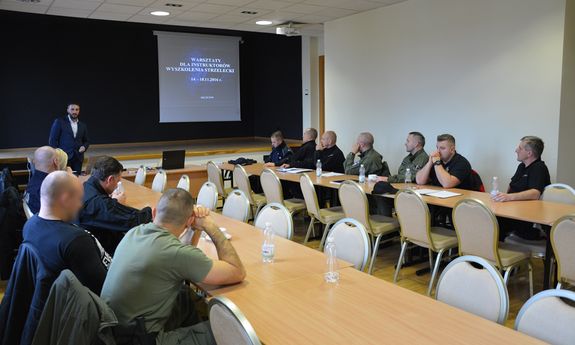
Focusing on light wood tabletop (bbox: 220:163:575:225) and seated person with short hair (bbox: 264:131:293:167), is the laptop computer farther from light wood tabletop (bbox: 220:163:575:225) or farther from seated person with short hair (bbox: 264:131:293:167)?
light wood tabletop (bbox: 220:163:575:225)

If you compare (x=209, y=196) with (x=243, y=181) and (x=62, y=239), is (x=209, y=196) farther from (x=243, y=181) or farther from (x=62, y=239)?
(x=62, y=239)

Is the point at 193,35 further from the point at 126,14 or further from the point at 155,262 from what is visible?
the point at 155,262

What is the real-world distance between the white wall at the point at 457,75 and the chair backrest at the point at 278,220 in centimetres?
345

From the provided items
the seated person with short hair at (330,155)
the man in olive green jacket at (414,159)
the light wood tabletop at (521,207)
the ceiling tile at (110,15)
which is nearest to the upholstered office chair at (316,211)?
the light wood tabletop at (521,207)

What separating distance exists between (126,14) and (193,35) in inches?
154

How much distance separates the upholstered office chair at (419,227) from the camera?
4012 mm

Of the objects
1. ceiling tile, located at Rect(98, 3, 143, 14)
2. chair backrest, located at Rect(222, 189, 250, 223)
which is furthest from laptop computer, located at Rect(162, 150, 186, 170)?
chair backrest, located at Rect(222, 189, 250, 223)

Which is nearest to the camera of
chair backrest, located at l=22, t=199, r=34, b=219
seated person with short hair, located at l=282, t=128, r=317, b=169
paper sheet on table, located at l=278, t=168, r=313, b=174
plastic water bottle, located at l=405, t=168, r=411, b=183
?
chair backrest, located at l=22, t=199, r=34, b=219

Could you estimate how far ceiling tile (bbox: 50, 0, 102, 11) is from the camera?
670cm

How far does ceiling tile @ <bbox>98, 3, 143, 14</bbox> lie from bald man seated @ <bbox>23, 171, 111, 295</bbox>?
5244mm

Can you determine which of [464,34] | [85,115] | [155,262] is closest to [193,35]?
[85,115]

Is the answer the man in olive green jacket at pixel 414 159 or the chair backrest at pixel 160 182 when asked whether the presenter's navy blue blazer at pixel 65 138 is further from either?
the man in olive green jacket at pixel 414 159

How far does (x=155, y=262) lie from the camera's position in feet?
7.02

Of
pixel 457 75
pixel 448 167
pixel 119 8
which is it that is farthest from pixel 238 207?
pixel 119 8
